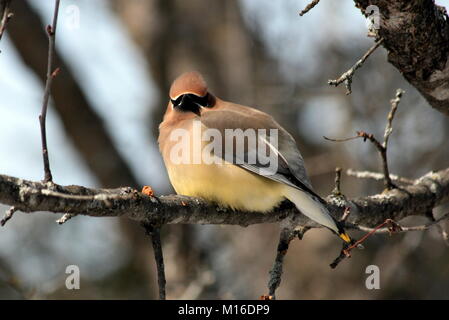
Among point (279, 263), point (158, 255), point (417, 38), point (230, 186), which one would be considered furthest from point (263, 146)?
point (158, 255)

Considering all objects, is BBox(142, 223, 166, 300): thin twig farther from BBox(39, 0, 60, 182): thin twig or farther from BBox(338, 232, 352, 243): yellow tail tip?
BBox(338, 232, 352, 243): yellow tail tip

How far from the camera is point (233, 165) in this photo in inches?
179

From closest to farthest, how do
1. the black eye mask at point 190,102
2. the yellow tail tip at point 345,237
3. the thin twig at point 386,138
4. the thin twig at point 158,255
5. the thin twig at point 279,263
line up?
the thin twig at point 158,255 → the thin twig at point 279,263 → the yellow tail tip at point 345,237 → the thin twig at point 386,138 → the black eye mask at point 190,102

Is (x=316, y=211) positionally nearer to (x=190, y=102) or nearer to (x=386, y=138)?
(x=386, y=138)

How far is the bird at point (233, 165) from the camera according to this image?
434 centimetres

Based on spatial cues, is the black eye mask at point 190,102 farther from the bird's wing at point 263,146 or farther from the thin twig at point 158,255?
the thin twig at point 158,255

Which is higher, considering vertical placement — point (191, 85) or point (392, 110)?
point (191, 85)

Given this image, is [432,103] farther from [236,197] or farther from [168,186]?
[168,186]

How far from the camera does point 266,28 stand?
10.1 metres

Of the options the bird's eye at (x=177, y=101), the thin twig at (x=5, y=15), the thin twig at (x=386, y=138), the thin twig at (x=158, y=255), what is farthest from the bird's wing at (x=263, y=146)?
the thin twig at (x=5, y=15)

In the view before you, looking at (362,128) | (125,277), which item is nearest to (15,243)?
(125,277)

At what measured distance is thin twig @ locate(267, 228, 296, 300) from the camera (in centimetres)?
377

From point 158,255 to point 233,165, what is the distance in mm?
1310

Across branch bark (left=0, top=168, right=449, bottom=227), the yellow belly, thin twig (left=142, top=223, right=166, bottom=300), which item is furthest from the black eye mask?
thin twig (left=142, top=223, right=166, bottom=300)
